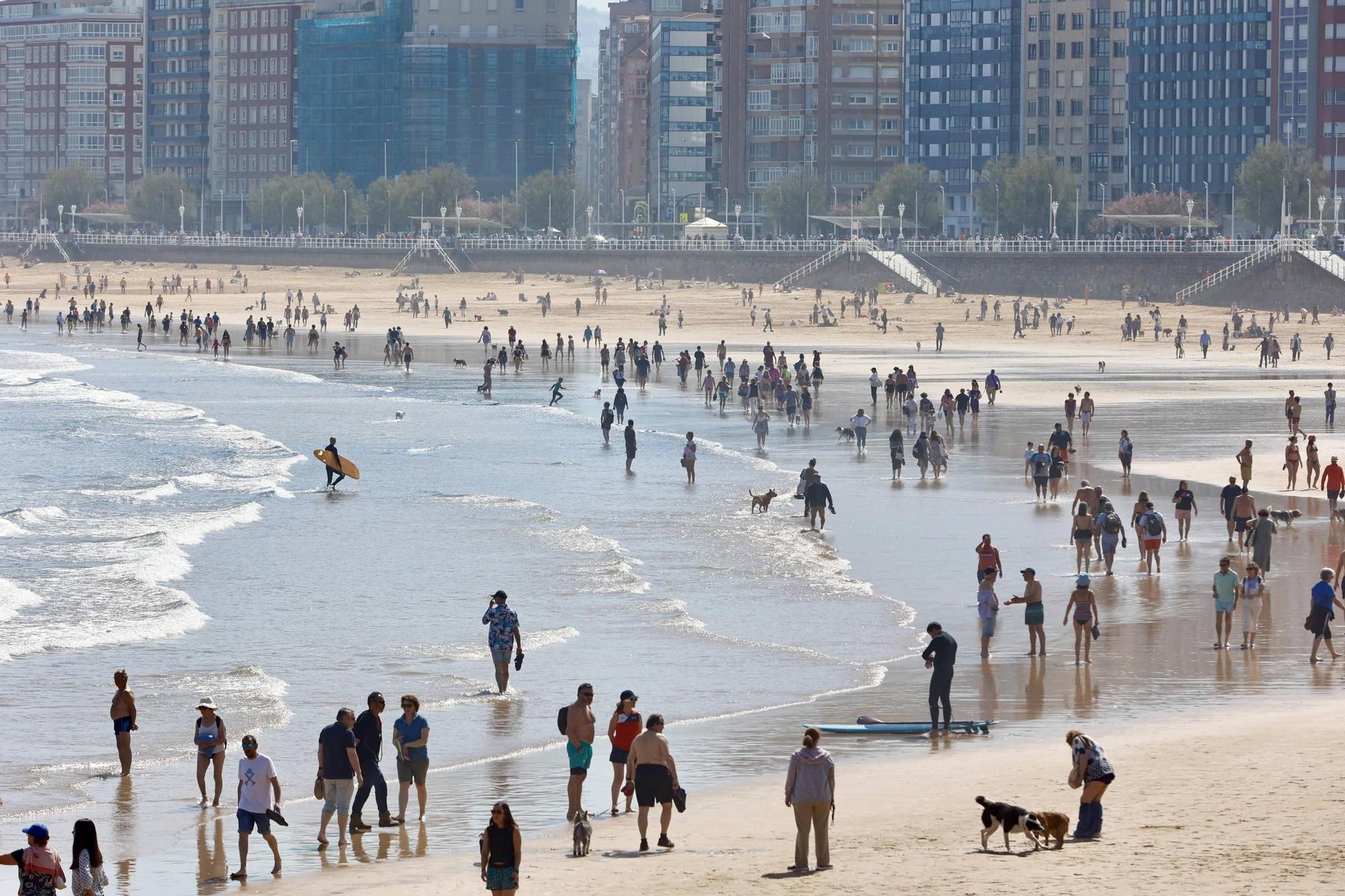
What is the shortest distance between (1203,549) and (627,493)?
12.5 metres

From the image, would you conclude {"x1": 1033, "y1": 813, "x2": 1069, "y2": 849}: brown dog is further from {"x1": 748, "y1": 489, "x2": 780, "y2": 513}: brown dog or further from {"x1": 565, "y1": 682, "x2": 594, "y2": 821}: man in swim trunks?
{"x1": 748, "y1": 489, "x2": 780, "y2": 513}: brown dog

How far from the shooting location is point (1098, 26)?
16075cm

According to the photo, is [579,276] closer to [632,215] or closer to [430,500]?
[632,215]

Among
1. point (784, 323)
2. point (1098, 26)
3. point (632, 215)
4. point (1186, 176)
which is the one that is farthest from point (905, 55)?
point (784, 323)

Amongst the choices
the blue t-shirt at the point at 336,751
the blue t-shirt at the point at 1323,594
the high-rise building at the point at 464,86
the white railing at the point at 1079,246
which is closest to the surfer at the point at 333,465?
the blue t-shirt at the point at 1323,594

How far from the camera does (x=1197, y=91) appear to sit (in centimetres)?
15262

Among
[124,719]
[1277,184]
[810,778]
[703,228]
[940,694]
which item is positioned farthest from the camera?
[703,228]

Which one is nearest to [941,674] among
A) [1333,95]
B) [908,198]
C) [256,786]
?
[256,786]

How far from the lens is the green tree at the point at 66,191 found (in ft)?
636

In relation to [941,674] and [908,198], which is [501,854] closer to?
[941,674]

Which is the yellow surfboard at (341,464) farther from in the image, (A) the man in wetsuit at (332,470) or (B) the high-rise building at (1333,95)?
(B) the high-rise building at (1333,95)

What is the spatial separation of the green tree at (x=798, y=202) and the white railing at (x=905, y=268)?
30.5 m

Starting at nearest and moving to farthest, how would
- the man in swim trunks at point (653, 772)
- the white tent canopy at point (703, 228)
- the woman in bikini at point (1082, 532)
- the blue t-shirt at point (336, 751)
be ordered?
1. the man in swim trunks at point (653, 772)
2. the blue t-shirt at point (336, 751)
3. the woman in bikini at point (1082, 532)
4. the white tent canopy at point (703, 228)

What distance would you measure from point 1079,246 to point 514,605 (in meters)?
90.7
